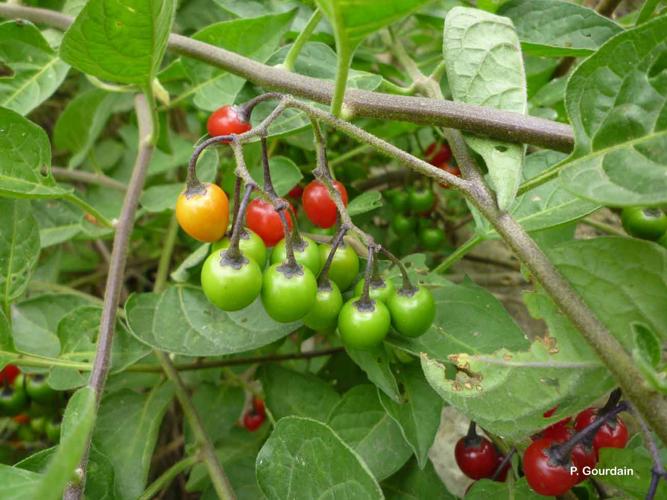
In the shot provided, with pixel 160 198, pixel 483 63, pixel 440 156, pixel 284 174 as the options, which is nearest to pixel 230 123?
pixel 284 174

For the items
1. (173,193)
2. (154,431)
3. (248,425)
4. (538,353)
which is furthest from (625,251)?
(248,425)

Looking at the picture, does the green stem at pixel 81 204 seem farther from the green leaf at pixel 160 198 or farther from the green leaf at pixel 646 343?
the green leaf at pixel 646 343

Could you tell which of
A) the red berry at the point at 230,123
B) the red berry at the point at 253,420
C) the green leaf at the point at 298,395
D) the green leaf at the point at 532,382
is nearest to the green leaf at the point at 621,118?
the green leaf at the point at 532,382

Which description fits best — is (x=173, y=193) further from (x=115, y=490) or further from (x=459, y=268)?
(x=459, y=268)

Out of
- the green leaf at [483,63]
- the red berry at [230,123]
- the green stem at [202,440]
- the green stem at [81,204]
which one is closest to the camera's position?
the green leaf at [483,63]

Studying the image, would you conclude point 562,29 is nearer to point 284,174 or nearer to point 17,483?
point 284,174

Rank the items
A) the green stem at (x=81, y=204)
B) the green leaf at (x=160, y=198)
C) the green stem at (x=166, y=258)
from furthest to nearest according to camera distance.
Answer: the green stem at (x=166, y=258), the green leaf at (x=160, y=198), the green stem at (x=81, y=204)
